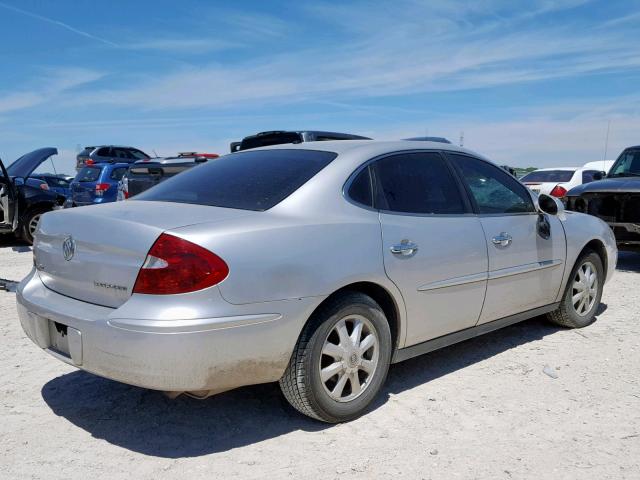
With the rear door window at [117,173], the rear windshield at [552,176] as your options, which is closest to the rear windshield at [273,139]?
the rear door window at [117,173]

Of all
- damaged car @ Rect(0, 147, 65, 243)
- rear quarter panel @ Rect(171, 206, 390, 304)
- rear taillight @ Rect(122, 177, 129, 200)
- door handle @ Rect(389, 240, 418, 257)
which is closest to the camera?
rear quarter panel @ Rect(171, 206, 390, 304)

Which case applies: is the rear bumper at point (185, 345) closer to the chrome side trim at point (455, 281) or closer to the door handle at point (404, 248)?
the door handle at point (404, 248)

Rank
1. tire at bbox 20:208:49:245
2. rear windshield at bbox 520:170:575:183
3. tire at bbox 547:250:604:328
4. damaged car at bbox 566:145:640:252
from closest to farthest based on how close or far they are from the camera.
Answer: tire at bbox 547:250:604:328 → damaged car at bbox 566:145:640:252 → tire at bbox 20:208:49:245 → rear windshield at bbox 520:170:575:183

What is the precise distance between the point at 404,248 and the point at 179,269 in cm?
135

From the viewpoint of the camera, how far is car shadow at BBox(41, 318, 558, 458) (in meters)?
3.22

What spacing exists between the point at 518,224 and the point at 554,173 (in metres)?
12.7

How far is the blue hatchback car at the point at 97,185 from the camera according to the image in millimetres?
14398

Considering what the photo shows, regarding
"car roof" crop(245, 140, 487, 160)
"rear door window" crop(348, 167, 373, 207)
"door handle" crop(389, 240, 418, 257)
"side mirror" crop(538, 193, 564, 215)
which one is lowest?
"door handle" crop(389, 240, 418, 257)

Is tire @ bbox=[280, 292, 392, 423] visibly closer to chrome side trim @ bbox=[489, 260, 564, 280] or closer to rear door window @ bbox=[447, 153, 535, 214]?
chrome side trim @ bbox=[489, 260, 564, 280]

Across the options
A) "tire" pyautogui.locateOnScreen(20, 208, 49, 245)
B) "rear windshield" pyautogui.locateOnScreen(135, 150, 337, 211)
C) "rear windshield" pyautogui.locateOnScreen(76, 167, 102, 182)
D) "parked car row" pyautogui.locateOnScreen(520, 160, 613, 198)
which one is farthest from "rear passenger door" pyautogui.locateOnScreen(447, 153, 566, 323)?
"rear windshield" pyautogui.locateOnScreen(76, 167, 102, 182)

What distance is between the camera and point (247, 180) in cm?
365

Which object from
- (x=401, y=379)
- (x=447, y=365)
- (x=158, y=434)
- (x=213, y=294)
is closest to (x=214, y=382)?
(x=213, y=294)

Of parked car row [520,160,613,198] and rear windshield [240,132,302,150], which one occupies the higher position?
rear windshield [240,132,302,150]

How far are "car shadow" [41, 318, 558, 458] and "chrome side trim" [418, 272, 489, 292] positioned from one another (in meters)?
0.69
